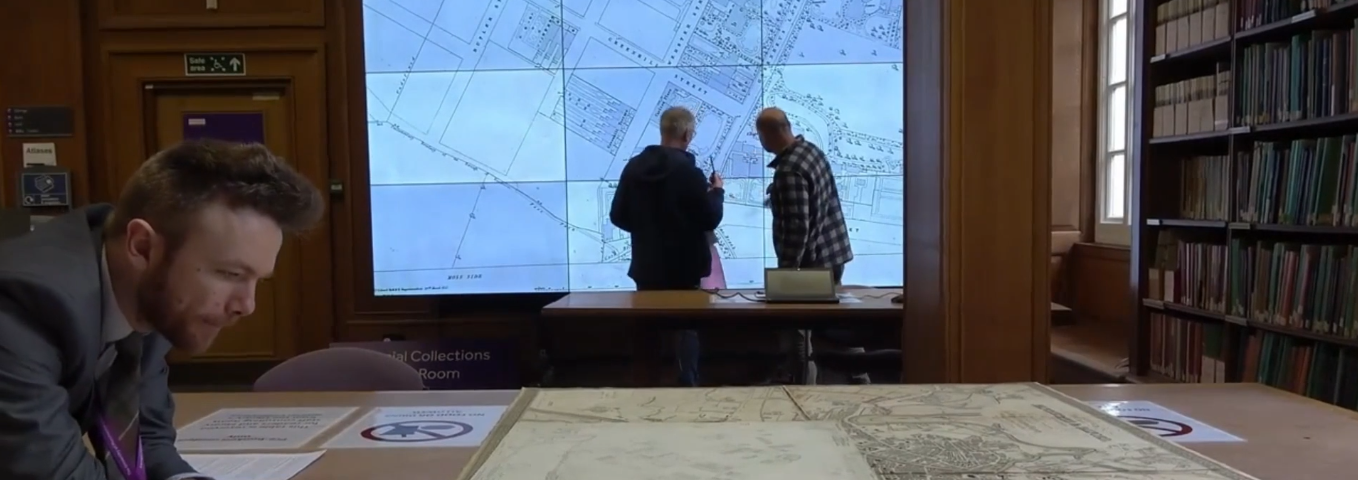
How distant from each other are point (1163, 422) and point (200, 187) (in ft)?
4.78

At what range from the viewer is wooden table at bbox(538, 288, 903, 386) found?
3.09 meters

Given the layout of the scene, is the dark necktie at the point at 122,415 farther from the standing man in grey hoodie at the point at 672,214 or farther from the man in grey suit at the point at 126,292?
the standing man in grey hoodie at the point at 672,214

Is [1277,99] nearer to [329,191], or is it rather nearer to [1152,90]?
[1152,90]

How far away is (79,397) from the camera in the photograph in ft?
3.46

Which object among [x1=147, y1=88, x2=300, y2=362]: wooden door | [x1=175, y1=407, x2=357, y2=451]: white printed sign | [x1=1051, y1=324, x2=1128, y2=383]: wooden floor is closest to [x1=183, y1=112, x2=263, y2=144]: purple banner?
[x1=147, y1=88, x2=300, y2=362]: wooden door

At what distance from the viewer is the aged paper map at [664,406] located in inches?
54.3

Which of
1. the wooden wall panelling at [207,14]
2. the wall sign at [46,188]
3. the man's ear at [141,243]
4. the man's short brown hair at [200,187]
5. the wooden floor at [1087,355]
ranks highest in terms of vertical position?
the wooden wall panelling at [207,14]

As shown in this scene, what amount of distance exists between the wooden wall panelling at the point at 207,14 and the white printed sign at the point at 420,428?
370 centimetres

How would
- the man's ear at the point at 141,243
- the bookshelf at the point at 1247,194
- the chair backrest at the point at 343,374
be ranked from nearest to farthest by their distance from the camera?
1. the man's ear at the point at 141,243
2. the chair backrest at the point at 343,374
3. the bookshelf at the point at 1247,194

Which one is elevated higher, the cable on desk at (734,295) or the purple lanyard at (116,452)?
the purple lanyard at (116,452)

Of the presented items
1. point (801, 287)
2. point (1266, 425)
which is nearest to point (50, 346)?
point (1266, 425)

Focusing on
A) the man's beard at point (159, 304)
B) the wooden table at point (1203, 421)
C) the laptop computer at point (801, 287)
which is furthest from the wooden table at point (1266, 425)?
the laptop computer at point (801, 287)

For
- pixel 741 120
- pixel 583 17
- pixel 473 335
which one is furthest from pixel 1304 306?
pixel 473 335

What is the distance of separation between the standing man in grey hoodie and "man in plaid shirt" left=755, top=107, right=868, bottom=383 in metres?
0.35
